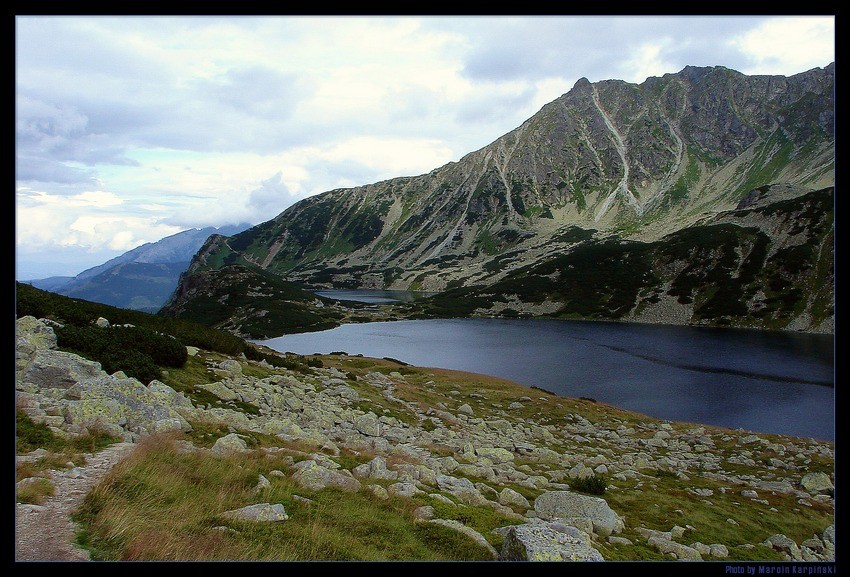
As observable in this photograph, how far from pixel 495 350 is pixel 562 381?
23.5 metres

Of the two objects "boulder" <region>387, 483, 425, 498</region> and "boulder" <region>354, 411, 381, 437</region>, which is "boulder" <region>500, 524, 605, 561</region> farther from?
"boulder" <region>354, 411, 381, 437</region>

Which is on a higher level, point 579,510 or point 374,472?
point 374,472

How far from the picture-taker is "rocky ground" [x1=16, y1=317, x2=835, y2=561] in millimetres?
9438

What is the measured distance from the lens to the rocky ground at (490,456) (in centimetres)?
944

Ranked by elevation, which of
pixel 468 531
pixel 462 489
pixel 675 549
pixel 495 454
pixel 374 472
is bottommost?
pixel 495 454

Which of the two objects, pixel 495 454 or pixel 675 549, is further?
pixel 495 454

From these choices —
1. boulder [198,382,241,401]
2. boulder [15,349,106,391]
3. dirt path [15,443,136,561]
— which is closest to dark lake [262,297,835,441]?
boulder [198,382,241,401]

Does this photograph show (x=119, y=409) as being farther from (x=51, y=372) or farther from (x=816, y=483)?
(x=816, y=483)

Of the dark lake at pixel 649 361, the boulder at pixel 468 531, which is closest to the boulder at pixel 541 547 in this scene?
the boulder at pixel 468 531

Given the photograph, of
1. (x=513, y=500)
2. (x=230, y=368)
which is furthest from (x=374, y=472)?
(x=230, y=368)

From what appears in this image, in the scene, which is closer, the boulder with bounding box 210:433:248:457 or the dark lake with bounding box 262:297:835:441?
the boulder with bounding box 210:433:248:457

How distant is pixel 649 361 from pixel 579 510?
2664 inches

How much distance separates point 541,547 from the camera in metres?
5.93

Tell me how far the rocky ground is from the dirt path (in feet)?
0.12
